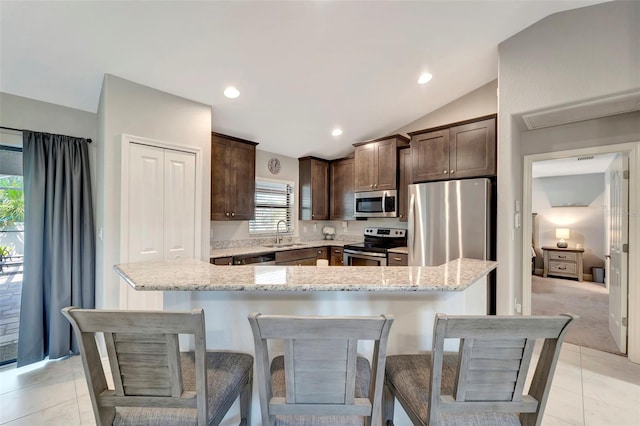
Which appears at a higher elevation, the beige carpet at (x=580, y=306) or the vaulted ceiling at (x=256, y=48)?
the vaulted ceiling at (x=256, y=48)

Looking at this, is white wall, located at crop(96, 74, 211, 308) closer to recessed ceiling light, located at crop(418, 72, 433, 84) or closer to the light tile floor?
the light tile floor

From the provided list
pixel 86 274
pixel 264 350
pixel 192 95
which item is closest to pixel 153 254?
pixel 86 274

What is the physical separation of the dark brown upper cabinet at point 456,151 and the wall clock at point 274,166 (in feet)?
7.10

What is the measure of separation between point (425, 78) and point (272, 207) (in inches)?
115

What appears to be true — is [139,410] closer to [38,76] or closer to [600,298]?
[38,76]

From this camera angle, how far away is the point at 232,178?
12.4ft

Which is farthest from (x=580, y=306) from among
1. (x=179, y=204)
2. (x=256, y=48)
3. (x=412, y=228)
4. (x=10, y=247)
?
(x=10, y=247)

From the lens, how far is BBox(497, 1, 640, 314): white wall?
2.25m

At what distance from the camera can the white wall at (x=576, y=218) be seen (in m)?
5.88

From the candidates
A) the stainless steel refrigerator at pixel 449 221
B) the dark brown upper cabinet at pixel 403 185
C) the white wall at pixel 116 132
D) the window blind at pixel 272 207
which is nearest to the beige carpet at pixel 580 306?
the stainless steel refrigerator at pixel 449 221

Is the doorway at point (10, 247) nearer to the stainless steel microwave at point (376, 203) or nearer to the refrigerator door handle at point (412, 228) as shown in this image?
the stainless steel microwave at point (376, 203)

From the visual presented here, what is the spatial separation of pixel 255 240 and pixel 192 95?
2320 millimetres

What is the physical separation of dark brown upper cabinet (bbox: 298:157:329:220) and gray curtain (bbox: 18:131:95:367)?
2990 mm

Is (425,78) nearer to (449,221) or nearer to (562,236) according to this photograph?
(449,221)
